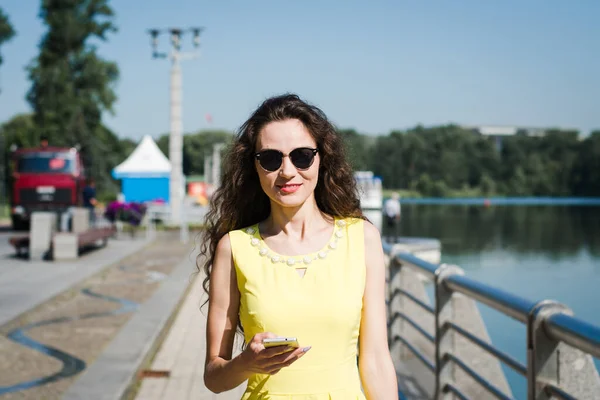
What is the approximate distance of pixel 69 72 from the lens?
58.5 m

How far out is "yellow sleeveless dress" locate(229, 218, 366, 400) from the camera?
7.55 feet

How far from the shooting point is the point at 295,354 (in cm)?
208

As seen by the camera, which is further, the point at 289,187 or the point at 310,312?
the point at 289,187

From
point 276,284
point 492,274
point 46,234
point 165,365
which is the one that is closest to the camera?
point 276,284

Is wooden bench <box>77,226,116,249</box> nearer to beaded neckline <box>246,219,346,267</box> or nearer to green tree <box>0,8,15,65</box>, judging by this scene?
beaded neckline <box>246,219,346,267</box>

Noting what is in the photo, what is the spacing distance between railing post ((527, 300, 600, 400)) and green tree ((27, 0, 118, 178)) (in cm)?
5626

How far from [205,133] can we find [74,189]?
106778 millimetres

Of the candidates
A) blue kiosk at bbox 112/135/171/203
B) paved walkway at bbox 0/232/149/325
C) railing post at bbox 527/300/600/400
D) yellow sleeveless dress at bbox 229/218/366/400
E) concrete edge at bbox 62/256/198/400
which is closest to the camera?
yellow sleeveless dress at bbox 229/218/366/400

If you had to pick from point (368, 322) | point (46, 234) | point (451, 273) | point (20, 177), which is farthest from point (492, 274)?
point (368, 322)

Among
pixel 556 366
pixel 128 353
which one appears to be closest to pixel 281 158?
pixel 556 366

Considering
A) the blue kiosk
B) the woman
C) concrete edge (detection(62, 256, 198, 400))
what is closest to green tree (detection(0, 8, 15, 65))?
the blue kiosk

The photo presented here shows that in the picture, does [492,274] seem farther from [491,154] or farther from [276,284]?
[491,154]

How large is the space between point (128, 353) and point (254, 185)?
15.5 feet

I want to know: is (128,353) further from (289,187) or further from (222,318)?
(289,187)
